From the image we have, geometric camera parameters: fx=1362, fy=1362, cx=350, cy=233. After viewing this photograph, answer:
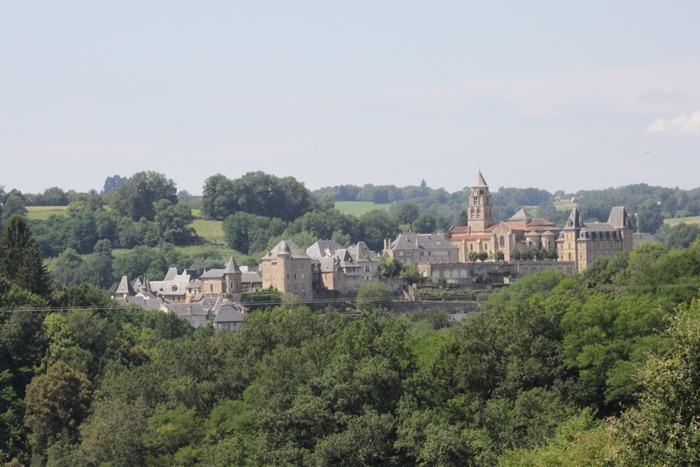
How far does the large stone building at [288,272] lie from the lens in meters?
127

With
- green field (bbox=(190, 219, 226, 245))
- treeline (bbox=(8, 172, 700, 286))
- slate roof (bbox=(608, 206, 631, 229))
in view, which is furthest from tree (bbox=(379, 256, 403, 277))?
green field (bbox=(190, 219, 226, 245))

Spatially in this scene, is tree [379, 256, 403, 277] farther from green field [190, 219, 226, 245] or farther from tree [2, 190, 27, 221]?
tree [2, 190, 27, 221]

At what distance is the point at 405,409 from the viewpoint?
46000 millimetres

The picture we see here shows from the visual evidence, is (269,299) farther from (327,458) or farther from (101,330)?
(327,458)

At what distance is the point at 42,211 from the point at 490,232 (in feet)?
228

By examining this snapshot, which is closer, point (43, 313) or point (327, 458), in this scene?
point (327, 458)

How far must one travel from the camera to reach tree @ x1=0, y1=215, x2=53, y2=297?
76062mm

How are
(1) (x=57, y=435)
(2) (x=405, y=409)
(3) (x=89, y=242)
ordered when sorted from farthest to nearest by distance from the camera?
(3) (x=89, y=242) → (1) (x=57, y=435) → (2) (x=405, y=409)

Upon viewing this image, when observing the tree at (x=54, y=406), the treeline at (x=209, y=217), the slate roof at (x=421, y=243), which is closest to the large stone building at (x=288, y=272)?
the slate roof at (x=421, y=243)

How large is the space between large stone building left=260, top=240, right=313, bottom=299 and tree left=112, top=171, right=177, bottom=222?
6102 cm

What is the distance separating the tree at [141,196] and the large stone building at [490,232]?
1929 inches

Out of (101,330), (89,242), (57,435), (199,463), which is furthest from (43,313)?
(89,242)

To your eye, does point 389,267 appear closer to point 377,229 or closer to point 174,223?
point 377,229

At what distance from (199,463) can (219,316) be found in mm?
62957
